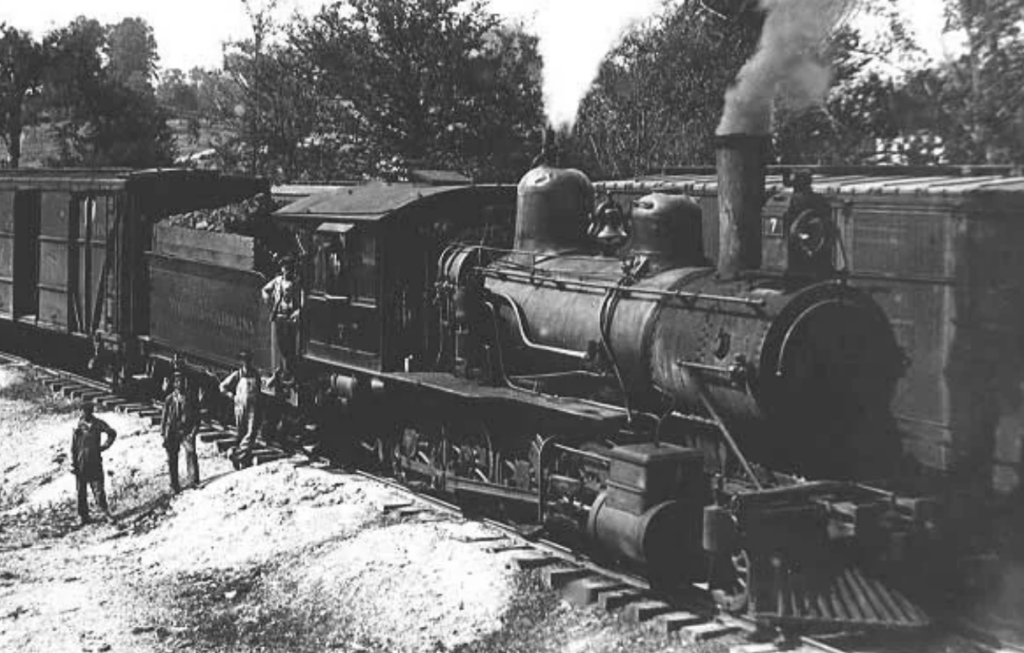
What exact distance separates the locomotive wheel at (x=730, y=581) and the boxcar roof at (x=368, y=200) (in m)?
5.57

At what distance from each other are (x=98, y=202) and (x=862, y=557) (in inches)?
605

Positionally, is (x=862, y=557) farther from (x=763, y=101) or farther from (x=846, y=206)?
(x=846, y=206)

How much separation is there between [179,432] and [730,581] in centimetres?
767

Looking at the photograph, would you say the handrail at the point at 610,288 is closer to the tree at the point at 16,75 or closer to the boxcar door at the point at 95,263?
the boxcar door at the point at 95,263

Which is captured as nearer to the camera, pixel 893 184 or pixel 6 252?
pixel 893 184

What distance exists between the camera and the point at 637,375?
10.2 m

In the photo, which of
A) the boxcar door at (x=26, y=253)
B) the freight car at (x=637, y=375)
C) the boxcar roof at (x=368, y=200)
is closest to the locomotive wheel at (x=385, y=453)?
the freight car at (x=637, y=375)

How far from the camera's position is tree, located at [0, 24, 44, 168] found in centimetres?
5131

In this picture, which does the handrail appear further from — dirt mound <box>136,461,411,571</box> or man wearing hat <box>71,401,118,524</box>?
man wearing hat <box>71,401,118,524</box>

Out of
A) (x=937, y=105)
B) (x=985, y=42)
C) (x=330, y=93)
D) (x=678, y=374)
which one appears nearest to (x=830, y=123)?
(x=937, y=105)

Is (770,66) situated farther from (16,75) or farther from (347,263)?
(16,75)

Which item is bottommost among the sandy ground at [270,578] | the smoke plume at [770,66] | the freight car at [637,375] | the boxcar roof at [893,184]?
the sandy ground at [270,578]

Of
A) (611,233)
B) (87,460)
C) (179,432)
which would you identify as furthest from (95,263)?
(611,233)

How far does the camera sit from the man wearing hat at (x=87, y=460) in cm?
1381
